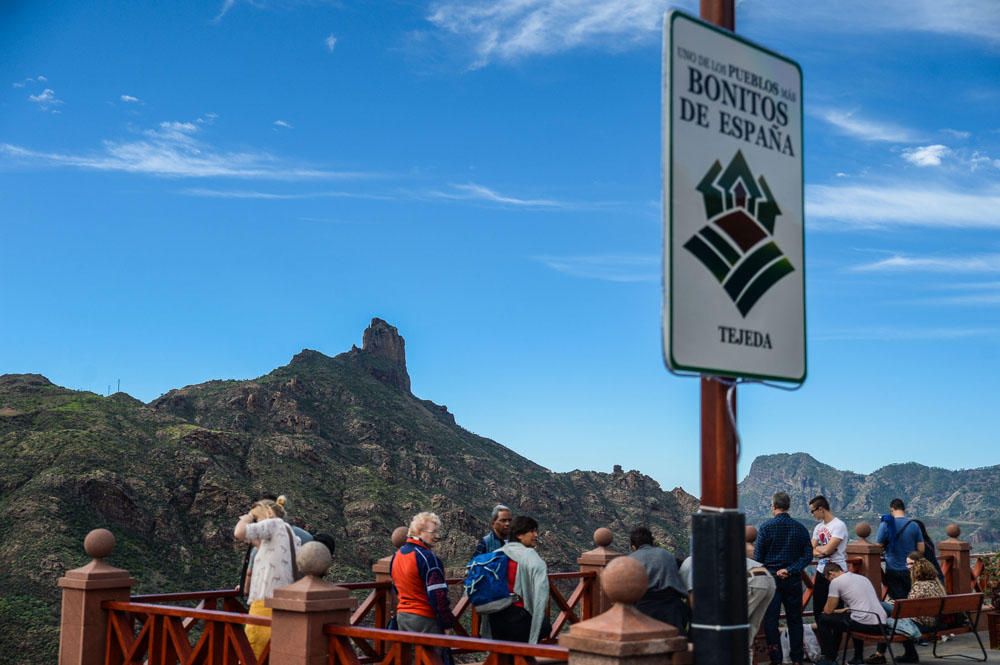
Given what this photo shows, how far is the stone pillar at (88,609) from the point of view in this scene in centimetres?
954

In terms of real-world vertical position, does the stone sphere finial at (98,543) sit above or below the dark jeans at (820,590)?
above

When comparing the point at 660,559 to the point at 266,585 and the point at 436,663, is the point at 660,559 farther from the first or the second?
the point at 266,585

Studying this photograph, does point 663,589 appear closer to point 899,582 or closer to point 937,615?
point 937,615

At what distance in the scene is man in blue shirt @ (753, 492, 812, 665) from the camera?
407 inches

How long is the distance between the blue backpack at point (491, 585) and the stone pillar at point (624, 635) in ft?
9.77

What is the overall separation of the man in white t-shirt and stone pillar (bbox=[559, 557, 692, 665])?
6.62 metres

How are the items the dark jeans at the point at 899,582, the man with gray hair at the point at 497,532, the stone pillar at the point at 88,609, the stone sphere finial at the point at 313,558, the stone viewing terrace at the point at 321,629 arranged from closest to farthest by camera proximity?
the stone viewing terrace at the point at 321,629, the stone sphere finial at the point at 313,558, the man with gray hair at the point at 497,532, the stone pillar at the point at 88,609, the dark jeans at the point at 899,582

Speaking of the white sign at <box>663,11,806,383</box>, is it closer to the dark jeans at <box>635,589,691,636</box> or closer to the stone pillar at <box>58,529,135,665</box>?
the dark jeans at <box>635,589,691,636</box>

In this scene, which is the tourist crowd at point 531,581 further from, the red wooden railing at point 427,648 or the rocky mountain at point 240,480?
the rocky mountain at point 240,480

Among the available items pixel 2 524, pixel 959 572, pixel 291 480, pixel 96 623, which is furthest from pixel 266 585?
pixel 291 480

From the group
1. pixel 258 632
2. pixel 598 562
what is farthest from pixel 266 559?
pixel 598 562

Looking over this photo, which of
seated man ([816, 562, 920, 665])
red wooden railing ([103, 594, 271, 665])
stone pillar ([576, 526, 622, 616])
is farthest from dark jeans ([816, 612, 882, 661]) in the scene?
red wooden railing ([103, 594, 271, 665])

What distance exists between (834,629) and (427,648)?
5699 mm

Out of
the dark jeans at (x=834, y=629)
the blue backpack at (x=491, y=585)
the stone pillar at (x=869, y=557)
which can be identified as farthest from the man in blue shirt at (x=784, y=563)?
the stone pillar at (x=869, y=557)
